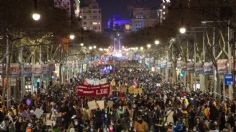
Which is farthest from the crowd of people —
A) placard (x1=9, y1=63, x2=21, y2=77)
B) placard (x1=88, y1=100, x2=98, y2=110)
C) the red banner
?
placard (x1=9, y1=63, x2=21, y2=77)

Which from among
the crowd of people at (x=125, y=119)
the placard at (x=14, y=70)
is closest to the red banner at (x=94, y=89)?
the crowd of people at (x=125, y=119)

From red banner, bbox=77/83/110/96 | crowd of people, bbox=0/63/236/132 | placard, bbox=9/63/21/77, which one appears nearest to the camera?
crowd of people, bbox=0/63/236/132

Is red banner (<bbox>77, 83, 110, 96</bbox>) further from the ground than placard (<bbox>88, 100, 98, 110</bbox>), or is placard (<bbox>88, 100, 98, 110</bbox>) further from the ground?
red banner (<bbox>77, 83, 110, 96</bbox>)

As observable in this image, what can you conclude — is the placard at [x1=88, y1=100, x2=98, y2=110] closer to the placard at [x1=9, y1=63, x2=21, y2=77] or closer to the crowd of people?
the crowd of people

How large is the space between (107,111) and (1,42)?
14849 mm

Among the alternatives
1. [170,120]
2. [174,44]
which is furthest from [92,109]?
[174,44]

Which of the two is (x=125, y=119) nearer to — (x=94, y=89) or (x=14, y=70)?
(x=94, y=89)

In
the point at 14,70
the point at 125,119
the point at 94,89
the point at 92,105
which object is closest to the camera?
the point at 125,119

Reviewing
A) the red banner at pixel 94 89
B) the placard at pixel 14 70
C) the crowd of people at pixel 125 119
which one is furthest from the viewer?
the placard at pixel 14 70

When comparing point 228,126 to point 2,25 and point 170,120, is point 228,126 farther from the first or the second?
point 2,25

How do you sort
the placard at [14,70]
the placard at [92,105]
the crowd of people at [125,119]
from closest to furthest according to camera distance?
the crowd of people at [125,119], the placard at [92,105], the placard at [14,70]

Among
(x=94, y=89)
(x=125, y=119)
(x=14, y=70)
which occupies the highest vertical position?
(x=14, y=70)

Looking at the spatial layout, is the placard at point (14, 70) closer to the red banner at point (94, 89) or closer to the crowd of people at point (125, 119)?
the crowd of people at point (125, 119)

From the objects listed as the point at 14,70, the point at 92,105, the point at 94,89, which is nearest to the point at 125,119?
the point at 92,105
